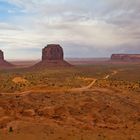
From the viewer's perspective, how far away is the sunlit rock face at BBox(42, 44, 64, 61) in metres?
145

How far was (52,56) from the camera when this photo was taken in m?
145

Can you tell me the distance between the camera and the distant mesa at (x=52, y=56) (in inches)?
5586

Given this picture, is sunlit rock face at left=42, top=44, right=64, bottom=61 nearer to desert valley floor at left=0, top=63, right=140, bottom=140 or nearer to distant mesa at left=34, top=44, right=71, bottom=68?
distant mesa at left=34, top=44, right=71, bottom=68

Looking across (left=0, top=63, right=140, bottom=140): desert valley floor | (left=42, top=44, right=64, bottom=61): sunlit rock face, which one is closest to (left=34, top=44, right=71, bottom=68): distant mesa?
(left=42, top=44, right=64, bottom=61): sunlit rock face

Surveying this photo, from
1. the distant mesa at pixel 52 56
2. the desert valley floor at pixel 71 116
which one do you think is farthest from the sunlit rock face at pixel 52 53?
the desert valley floor at pixel 71 116

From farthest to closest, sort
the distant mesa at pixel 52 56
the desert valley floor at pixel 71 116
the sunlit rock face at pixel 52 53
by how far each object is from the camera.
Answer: the sunlit rock face at pixel 52 53 → the distant mesa at pixel 52 56 → the desert valley floor at pixel 71 116

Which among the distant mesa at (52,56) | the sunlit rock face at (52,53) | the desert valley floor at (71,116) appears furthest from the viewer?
the sunlit rock face at (52,53)

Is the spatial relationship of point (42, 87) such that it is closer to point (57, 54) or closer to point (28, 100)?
point (28, 100)

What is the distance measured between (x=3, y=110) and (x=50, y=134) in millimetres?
→ 11629

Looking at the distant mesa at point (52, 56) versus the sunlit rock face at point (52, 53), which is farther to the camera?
the sunlit rock face at point (52, 53)

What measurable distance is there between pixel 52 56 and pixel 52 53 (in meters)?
1.43

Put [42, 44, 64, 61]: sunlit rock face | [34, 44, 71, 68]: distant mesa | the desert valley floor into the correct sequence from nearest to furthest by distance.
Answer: the desert valley floor, [34, 44, 71, 68]: distant mesa, [42, 44, 64, 61]: sunlit rock face

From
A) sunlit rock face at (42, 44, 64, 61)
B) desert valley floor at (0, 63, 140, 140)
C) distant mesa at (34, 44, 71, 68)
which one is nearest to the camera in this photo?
desert valley floor at (0, 63, 140, 140)

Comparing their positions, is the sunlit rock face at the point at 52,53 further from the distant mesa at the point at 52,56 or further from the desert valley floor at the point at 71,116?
the desert valley floor at the point at 71,116
